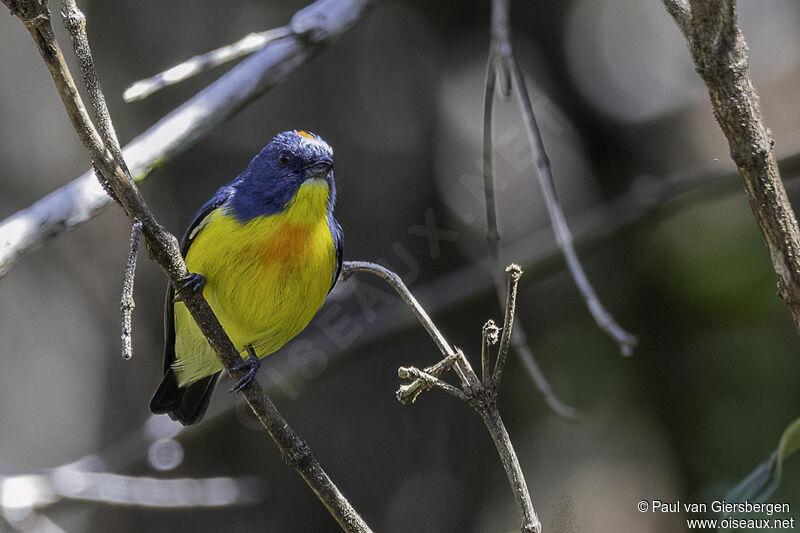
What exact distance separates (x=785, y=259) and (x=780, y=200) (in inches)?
5.2

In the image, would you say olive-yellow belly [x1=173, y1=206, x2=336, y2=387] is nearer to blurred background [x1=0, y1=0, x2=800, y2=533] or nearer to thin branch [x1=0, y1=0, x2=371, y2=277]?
thin branch [x1=0, y1=0, x2=371, y2=277]

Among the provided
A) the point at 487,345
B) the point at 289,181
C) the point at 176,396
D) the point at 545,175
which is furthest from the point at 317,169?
the point at 487,345

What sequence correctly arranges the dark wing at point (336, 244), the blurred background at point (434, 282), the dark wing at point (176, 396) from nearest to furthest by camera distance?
1. the dark wing at point (336, 244)
2. the dark wing at point (176, 396)
3. the blurred background at point (434, 282)

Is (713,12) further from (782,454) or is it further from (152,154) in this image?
(152,154)

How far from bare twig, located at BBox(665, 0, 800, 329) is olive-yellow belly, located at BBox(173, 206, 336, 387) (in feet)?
5.47

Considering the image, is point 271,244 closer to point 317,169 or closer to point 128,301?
point 317,169

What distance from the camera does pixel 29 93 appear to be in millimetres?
5551

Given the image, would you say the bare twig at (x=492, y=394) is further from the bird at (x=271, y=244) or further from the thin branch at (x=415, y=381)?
the bird at (x=271, y=244)

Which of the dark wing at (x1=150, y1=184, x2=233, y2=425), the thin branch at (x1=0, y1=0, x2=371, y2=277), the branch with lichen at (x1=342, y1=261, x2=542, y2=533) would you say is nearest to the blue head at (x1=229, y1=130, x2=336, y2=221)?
the thin branch at (x1=0, y1=0, x2=371, y2=277)

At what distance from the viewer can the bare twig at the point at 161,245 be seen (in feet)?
5.45

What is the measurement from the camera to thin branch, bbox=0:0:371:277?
8.30ft

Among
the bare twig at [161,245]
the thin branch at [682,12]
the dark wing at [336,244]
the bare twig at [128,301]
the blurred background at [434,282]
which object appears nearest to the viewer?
the bare twig at [128,301]

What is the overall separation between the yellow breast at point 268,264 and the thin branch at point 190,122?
0.39 meters

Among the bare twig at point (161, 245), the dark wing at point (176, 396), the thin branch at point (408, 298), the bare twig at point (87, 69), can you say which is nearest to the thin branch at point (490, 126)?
the thin branch at point (408, 298)
